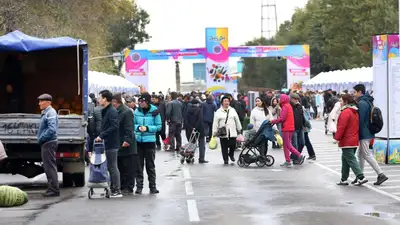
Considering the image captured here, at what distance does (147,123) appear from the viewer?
590 inches

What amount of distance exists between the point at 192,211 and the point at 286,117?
817 centimetres

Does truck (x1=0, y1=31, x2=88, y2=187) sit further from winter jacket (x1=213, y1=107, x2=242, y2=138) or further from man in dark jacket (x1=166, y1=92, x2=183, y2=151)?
man in dark jacket (x1=166, y1=92, x2=183, y2=151)

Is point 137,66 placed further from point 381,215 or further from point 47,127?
point 381,215

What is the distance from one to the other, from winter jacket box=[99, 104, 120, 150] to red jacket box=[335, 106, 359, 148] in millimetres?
4113

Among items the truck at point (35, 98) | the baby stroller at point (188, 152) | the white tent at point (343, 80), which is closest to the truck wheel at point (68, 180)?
the truck at point (35, 98)

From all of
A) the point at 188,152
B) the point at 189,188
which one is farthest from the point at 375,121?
the point at 188,152

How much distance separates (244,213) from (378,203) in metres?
2.40

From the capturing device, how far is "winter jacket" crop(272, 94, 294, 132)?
790 inches

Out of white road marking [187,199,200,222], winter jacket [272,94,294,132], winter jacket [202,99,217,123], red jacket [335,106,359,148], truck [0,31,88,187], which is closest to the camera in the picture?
white road marking [187,199,200,222]

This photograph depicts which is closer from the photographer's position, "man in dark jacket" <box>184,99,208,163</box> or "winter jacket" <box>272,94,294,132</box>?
"winter jacket" <box>272,94,294,132</box>

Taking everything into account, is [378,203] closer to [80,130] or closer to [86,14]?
[80,130]

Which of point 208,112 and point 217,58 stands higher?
point 217,58

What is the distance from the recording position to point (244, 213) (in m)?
12.0

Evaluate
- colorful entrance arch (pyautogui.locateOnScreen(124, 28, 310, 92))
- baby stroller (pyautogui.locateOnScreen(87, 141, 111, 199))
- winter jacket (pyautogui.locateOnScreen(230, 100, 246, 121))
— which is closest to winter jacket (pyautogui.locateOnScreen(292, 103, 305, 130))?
baby stroller (pyautogui.locateOnScreen(87, 141, 111, 199))
